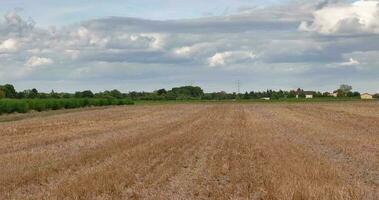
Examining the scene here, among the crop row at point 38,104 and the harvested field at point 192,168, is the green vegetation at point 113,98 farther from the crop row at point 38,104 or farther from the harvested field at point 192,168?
the harvested field at point 192,168

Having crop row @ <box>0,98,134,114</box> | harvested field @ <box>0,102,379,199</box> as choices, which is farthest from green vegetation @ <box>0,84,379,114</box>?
harvested field @ <box>0,102,379,199</box>

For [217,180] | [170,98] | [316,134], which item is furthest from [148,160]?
[170,98]

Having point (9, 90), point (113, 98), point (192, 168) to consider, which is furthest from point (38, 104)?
point (9, 90)

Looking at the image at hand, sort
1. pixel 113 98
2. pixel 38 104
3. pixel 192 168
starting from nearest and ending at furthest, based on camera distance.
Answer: pixel 192 168
pixel 38 104
pixel 113 98

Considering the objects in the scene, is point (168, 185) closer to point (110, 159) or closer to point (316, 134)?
point (110, 159)

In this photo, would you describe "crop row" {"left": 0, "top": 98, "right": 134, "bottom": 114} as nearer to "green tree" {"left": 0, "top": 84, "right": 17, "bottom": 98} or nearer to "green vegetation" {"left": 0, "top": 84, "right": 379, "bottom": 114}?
"green vegetation" {"left": 0, "top": 84, "right": 379, "bottom": 114}

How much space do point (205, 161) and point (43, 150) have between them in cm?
672

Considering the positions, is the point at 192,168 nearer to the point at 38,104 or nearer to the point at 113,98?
the point at 38,104

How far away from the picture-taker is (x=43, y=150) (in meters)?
22.5

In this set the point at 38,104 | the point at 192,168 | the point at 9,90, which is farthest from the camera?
the point at 9,90

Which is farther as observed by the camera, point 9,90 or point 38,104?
point 9,90

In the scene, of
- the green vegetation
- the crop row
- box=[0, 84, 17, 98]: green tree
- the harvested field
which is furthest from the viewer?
box=[0, 84, 17, 98]: green tree

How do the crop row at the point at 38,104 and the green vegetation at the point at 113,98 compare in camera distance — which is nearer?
the crop row at the point at 38,104

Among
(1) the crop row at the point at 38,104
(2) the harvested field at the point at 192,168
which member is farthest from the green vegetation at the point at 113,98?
(2) the harvested field at the point at 192,168
